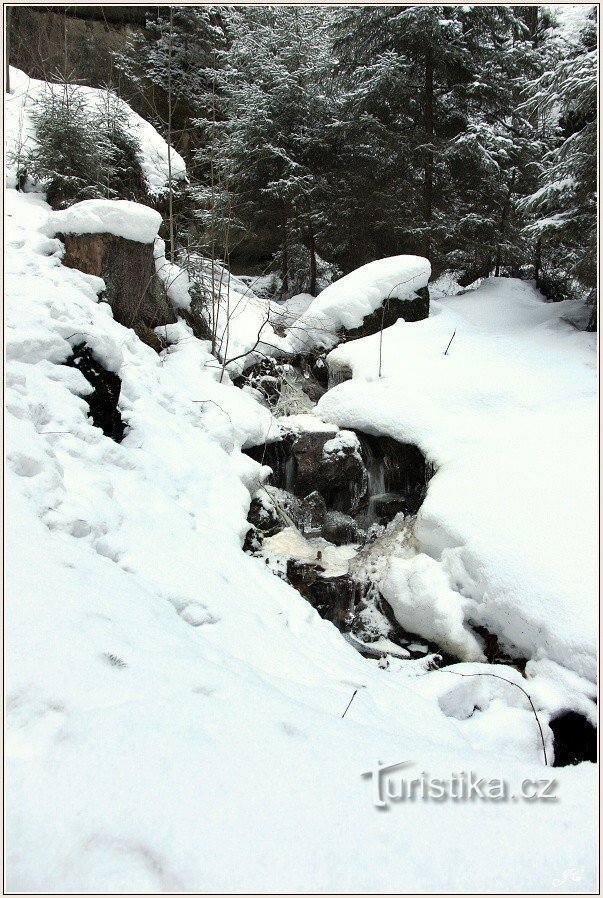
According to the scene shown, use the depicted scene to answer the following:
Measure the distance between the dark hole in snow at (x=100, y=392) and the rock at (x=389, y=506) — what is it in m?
3.12

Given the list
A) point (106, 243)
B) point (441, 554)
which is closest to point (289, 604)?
point (441, 554)

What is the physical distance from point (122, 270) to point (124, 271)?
33 mm

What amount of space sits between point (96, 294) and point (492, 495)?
15.2 ft

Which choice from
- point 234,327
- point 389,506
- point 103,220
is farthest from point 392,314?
point 103,220

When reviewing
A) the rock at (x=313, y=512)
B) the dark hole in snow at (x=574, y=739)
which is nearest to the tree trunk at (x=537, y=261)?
the rock at (x=313, y=512)

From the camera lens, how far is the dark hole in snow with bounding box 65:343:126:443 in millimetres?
3529

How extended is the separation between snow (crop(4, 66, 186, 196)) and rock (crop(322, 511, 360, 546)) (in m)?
6.71

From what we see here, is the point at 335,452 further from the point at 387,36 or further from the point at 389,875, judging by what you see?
the point at 387,36

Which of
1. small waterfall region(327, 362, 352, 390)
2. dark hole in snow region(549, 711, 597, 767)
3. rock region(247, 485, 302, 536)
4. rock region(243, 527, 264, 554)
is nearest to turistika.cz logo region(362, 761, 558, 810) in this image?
dark hole in snow region(549, 711, 597, 767)

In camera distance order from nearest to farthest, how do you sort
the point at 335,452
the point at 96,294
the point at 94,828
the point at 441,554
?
the point at 94,828 → the point at 441,554 → the point at 96,294 → the point at 335,452

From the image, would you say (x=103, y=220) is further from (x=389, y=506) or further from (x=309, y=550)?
(x=389, y=506)

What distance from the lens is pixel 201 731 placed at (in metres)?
1.23

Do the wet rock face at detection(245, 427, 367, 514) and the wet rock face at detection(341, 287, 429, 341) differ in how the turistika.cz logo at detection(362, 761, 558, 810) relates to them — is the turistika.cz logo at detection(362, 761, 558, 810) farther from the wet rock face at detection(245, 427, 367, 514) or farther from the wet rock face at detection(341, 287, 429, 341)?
the wet rock face at detection(341, 287, 429, 341)

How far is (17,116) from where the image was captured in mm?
7727
